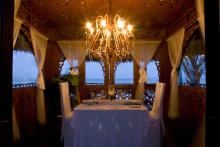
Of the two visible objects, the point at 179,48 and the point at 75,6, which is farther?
the point at 179,48

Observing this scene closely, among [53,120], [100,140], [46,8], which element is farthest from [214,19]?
[53,120]

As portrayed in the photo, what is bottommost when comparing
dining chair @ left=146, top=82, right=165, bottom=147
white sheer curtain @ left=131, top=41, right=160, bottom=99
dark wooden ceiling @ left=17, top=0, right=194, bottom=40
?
dining chair @ left=146, top=82, right=165, bottom=147

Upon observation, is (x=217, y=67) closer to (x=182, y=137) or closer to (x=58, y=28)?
(x=182, y=137)

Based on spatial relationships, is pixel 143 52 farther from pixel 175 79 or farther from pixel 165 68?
pixel 175 79

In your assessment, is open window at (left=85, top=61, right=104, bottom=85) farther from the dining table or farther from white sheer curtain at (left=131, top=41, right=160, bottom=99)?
the dining table

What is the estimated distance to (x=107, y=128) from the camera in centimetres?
323

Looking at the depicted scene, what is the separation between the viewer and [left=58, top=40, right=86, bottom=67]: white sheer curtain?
20.7ft

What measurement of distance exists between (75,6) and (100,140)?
2535mm

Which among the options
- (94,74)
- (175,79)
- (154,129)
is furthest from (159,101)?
(94,74)

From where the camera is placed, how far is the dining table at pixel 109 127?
3.20m

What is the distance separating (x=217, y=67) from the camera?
1.29 meters
